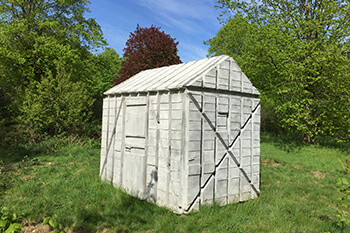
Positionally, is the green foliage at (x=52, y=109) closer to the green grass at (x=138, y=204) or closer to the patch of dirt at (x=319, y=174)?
the green grass at (x=138, y=204)

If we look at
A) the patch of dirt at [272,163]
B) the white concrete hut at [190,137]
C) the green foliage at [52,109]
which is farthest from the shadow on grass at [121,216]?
the green foliage at [52,109]

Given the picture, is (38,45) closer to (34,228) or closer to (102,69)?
(102,69)

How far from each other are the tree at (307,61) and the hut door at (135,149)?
10.9 metres

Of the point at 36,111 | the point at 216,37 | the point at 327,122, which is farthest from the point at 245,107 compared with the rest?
the point at 216,37

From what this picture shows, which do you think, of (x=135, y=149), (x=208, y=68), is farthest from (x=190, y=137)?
(x=135, y=149)

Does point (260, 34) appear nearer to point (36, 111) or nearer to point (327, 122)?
point (327, 122)

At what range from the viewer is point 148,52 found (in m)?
18.0

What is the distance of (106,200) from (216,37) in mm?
23866

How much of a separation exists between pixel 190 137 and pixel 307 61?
11.8 meters

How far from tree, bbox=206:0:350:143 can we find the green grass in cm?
559

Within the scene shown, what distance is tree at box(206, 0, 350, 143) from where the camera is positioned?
14.8 metres

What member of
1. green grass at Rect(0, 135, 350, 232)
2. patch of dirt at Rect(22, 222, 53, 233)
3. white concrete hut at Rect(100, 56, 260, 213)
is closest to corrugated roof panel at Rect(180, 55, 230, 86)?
white concrete hut at Rect(100, 56, 260, 213)

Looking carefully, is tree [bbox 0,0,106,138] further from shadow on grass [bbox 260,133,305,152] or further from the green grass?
shadow on grass [bbox 260,133,305,152]

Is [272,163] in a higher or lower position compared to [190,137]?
lower
